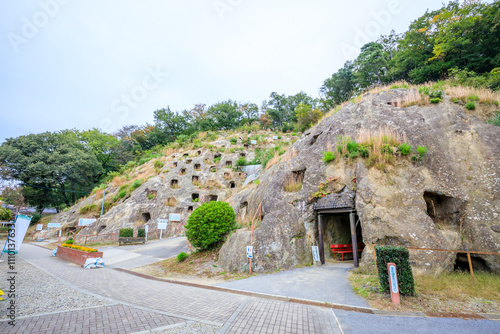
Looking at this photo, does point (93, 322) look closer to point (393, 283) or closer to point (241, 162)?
point (393, 283)

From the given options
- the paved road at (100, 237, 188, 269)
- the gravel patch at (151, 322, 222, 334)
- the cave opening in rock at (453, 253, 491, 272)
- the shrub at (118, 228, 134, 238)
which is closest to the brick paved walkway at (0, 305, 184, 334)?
the gravel patch at (151, 322, 222, 334)

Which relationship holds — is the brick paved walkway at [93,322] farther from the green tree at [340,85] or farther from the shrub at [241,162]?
the green tree at [340,85]

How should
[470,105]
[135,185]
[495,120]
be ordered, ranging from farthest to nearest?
1. [135,185]
2. [470,105]
3. [495,120]

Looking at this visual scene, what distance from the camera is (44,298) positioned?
205 inches

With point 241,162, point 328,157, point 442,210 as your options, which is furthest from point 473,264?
point 241,162

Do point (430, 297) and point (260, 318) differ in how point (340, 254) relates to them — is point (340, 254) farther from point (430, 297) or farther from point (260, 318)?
point (260, 318)

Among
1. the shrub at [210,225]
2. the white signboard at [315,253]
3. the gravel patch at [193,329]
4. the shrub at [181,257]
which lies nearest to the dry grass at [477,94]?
the white signboard at [315,253]

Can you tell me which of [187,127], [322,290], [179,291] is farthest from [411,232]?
[187,127]

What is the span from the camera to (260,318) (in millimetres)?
4184

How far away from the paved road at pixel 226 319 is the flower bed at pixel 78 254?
19.8ft

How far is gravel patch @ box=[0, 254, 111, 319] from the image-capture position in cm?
451

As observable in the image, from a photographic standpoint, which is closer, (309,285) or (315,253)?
(309,285)

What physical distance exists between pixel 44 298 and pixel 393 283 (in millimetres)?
8718

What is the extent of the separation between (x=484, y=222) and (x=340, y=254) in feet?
17.3
